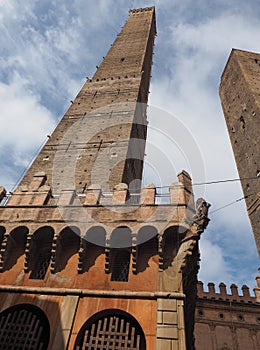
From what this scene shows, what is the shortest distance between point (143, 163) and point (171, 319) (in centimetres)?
1302

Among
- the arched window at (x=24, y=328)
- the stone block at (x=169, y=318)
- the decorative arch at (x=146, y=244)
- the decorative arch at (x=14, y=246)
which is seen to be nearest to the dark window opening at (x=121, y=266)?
the decorative arch at (x=146, y=244)

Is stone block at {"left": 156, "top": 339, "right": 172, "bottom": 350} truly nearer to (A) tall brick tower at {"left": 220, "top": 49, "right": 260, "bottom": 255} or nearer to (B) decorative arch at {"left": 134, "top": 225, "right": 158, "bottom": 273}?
(B) decorative arch at {"left": 134, "top": 225, "right": 158, "bottom": 273}

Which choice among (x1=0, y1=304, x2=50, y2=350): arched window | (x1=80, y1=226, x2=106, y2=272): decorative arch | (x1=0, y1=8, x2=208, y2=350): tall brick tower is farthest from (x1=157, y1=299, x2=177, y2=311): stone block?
Answer: (x1=0, y1=304, x2=50, y2=350): arched window

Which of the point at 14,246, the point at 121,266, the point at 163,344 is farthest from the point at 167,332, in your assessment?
the point at 14,246

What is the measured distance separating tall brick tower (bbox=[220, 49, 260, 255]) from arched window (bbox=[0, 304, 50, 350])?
1374cm

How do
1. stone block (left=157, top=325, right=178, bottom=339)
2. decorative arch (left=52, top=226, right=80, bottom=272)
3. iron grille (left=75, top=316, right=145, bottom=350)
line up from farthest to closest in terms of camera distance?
decorative arch (left=52, top=226, right=80, bottom=272), iron grille (left=75, top=316, right=145, bottom=350), stone block (left=157, top=325, right=178, bottom=339)

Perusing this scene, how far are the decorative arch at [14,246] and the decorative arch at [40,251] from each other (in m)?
0.38

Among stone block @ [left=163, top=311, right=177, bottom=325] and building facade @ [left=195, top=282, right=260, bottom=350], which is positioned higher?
building facade @ [left=195, top=282, right=260, bottom=350]

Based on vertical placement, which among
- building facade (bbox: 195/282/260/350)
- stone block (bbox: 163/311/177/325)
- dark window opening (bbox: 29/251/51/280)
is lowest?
stone block (bbox: 163/311/177/325)

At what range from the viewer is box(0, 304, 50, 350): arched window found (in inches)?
259

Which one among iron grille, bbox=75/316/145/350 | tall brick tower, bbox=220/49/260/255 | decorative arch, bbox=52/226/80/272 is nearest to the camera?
iron grille, bbox=75/316/145/350

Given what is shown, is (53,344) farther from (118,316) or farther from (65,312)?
(118,316)

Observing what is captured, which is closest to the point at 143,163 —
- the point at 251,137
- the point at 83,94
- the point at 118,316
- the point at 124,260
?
the point at 83,94

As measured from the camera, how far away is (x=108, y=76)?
21.5m
